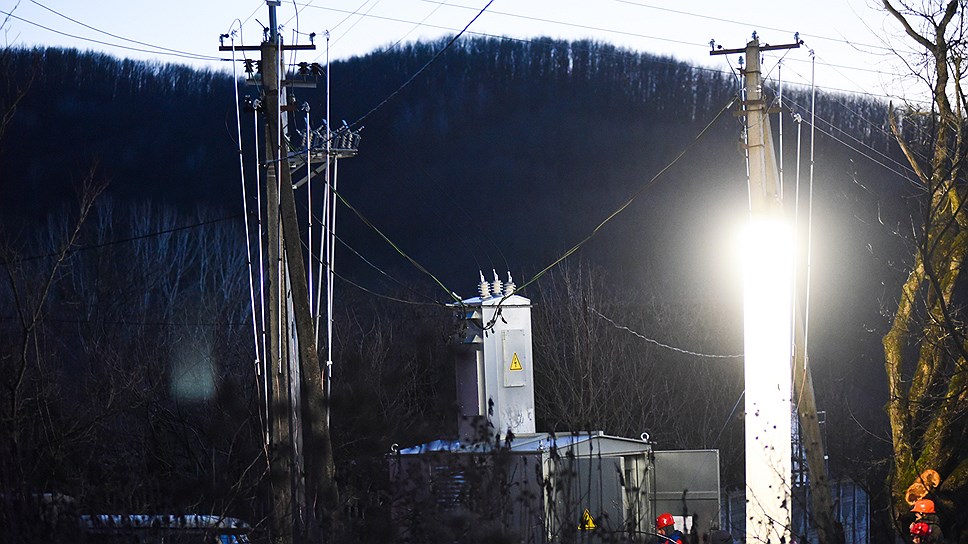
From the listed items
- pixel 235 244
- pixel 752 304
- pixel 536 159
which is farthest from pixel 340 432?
pixel 536 159

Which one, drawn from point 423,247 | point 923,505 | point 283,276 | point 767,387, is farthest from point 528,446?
point 423,247

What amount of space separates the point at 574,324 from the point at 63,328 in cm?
2117

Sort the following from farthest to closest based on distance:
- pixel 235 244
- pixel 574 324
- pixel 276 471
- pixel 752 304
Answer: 1. pixel 235 244
2. pixel 574 324
3. pixel 752 304
4. pixel 276 471

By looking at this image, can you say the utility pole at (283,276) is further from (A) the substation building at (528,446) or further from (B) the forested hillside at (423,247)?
(A) the substation building at (528,446)

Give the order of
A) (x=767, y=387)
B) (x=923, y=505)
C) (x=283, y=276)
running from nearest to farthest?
(x=767, y=387) → (x=923, y=505) → (x=283, y=276)

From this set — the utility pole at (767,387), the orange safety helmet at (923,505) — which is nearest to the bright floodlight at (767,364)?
the utility pole at (767,387)

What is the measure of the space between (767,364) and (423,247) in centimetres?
5907

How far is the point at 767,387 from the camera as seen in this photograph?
12312 millimetres

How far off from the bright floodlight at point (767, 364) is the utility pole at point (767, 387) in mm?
11

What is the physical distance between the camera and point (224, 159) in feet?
263

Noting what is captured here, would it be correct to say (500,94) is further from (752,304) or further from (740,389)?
(752,304)

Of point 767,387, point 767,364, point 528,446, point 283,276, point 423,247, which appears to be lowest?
point 528,446

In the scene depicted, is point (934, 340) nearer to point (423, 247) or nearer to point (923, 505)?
→ point (923, 505)

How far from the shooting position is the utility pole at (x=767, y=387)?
12.0m
